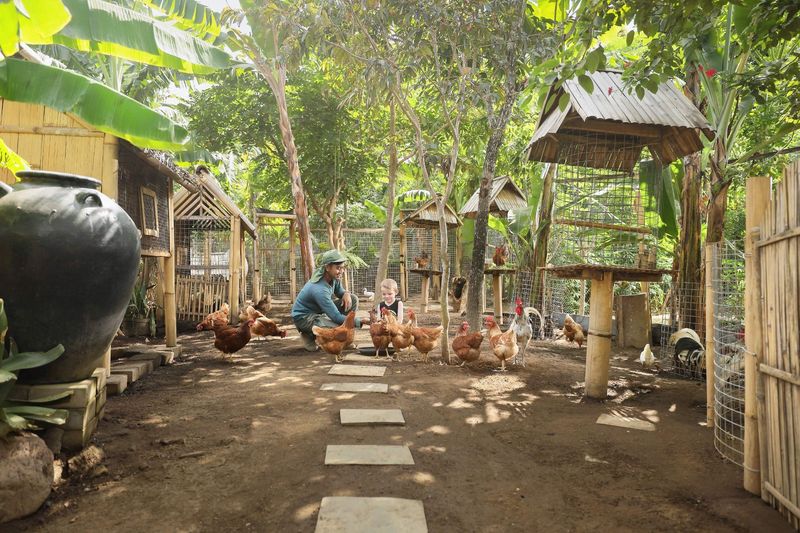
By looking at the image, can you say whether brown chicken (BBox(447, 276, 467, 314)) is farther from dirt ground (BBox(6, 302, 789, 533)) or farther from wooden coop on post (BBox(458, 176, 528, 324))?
dirt ground (BBox(6, 302, 789, 533))

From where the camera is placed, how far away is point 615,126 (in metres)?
6.04

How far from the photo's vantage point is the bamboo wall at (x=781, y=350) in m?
2.54

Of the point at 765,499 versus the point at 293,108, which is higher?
the point at 293,108

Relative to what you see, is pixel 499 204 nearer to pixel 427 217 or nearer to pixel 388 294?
pixel 427 217

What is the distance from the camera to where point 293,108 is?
40.2 ft

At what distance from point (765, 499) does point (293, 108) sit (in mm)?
11786

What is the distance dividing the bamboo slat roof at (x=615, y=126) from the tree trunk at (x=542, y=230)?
214cm

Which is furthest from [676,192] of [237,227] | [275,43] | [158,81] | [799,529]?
[158,81]

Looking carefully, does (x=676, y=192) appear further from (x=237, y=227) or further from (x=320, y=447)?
(x=237, y=227)

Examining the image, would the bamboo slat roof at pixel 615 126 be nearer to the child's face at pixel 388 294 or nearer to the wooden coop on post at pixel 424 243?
the wooden coop on post at pixel 424 243

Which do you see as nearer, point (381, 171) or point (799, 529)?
point (799, 529)

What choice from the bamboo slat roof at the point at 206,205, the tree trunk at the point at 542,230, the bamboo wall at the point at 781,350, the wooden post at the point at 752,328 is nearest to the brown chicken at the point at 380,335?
the tree trunk at the point at 542,230

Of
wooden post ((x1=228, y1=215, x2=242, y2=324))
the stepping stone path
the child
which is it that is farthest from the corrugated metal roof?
the stepping stone path

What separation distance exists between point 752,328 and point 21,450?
421cm
